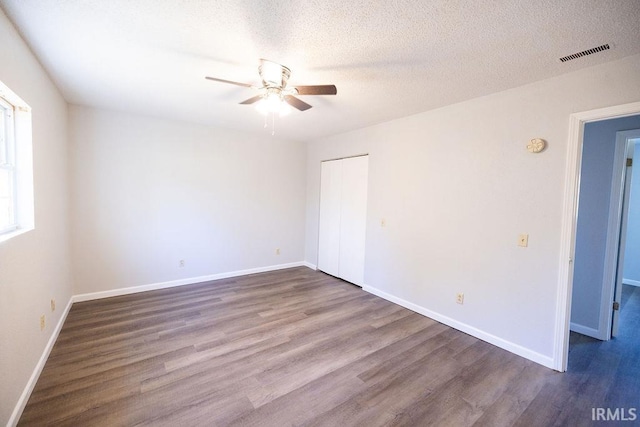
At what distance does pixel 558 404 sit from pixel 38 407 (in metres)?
3.55

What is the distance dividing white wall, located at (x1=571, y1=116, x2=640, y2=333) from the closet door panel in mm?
2522

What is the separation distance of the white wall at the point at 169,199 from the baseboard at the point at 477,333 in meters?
2.52

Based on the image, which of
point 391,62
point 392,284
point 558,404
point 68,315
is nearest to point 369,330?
point 392,284

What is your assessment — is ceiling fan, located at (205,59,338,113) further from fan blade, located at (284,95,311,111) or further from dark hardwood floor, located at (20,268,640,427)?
dark hardwood floor, located at (20,268,640,427)

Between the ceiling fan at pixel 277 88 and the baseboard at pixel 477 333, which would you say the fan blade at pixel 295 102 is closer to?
the ceiling fan at pixel 277 88

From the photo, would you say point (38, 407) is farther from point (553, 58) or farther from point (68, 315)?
point (553, 58)

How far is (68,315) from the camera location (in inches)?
117

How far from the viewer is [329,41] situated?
5.92 feet

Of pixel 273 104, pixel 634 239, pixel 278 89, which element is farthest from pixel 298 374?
pixel 634 239

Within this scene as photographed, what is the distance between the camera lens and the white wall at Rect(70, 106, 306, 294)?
11.2 feet

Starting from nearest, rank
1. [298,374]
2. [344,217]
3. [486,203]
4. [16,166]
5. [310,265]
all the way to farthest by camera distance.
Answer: [16,166], [298,374], [486,203], [344,217], [310,265]

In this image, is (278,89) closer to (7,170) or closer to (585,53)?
(7,170)

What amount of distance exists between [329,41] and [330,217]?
3.30 meters
